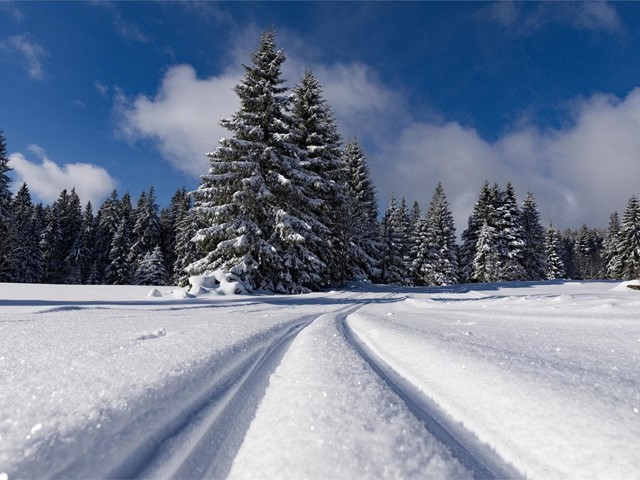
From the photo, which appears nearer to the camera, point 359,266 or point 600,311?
point 600,311

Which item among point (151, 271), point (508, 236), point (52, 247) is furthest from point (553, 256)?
point (52, 247)

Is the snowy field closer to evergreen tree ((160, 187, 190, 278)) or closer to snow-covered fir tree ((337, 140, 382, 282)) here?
snow-covered fir tree ((337, 140, 382, 282))

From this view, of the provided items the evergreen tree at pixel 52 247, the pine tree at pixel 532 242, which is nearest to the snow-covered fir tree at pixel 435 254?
the pine tree at pixel 532 242

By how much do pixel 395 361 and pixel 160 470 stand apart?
126 centimetres

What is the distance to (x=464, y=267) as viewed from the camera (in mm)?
35656

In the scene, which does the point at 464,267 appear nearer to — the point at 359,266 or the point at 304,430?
the point at 359,266

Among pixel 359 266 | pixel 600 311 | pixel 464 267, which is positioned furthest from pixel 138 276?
pixel 600 311

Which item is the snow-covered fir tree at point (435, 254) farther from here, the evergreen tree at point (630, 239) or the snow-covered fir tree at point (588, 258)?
the snow-covered fir tree at point (588, 258)

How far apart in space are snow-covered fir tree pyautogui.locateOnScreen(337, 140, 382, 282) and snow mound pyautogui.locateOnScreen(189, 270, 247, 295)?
8.77 m

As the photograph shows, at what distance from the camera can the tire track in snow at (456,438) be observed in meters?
0.81

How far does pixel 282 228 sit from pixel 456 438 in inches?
474

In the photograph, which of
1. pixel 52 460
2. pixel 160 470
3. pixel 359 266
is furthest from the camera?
pixel 359 266

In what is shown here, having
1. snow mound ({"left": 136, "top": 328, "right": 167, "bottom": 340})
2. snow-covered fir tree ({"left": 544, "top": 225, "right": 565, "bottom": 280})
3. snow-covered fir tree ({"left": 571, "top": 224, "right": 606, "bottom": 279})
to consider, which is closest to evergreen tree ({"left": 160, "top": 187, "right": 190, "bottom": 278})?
snow mound ({"left": 136, "top": 328, "right": 167, "bottom": 340})

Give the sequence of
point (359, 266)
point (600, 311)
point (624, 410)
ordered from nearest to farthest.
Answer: point (624, 410) → point (600, 311) → point (359, 266)
